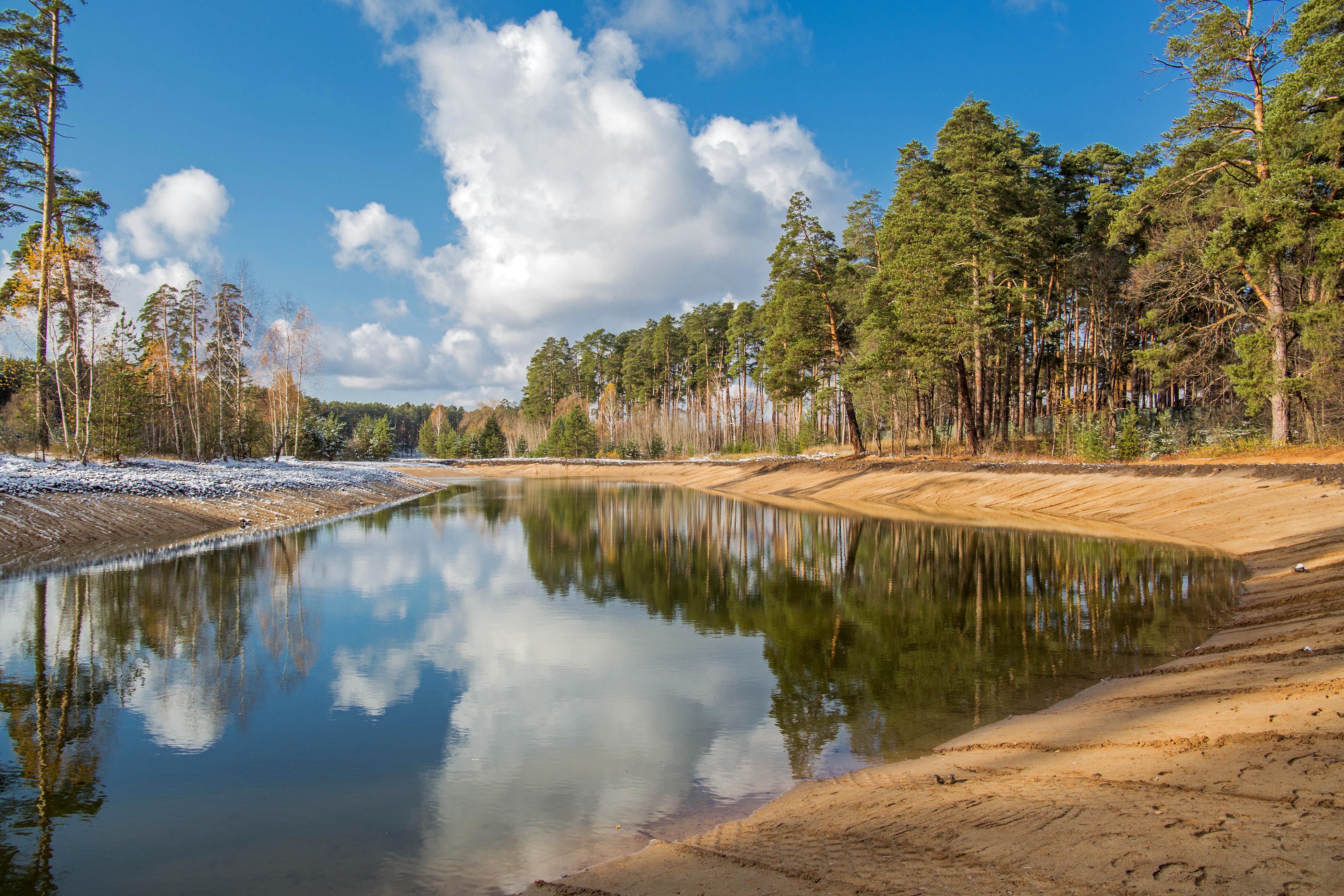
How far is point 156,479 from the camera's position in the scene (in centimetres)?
2145

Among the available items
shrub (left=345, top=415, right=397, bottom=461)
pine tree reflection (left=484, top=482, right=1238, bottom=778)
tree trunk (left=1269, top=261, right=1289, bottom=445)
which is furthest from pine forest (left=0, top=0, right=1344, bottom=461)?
shrub (left=345, top=415, right=397, bottom=461)

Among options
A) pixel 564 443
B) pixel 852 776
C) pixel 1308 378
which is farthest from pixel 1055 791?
pixel 564 443

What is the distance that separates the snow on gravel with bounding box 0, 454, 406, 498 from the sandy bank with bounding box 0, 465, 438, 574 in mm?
104

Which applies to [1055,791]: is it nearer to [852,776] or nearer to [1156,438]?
[852,776]

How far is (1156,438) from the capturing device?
84.4 ft

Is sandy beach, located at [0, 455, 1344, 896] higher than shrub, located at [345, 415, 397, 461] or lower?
lower

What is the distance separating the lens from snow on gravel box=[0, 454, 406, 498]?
17359mm

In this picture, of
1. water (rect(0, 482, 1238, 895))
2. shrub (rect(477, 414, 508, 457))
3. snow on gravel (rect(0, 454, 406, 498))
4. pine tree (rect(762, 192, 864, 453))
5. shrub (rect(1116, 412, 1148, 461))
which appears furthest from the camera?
shrub (rect(477, 414, 508, 457))

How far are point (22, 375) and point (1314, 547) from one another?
1855 inches

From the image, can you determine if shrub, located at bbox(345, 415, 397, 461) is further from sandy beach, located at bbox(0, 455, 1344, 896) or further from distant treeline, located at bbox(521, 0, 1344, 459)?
sandy beach, located at bbox(0, 455, 1344, 896)

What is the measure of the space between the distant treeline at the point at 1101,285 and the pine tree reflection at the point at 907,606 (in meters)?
11.8

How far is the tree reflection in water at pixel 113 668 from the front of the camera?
4.66 metres

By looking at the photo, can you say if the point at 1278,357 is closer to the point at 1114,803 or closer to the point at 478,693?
the point at 1114,803

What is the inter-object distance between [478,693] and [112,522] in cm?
1646
